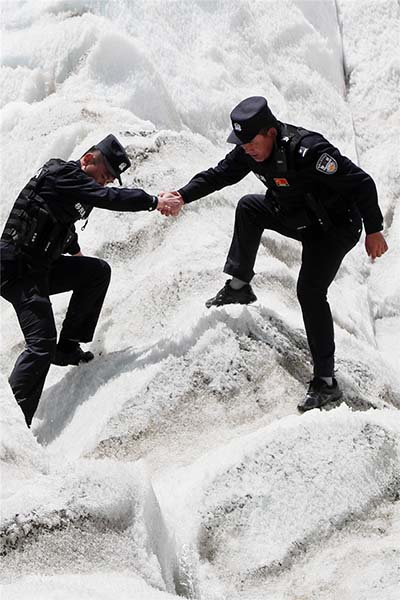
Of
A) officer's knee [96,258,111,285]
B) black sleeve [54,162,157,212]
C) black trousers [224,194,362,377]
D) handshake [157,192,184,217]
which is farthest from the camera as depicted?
officer's knee [96,258,111,285]

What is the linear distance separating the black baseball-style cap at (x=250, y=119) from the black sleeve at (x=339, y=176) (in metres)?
0.28

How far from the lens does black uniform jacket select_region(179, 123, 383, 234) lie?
4.90 m

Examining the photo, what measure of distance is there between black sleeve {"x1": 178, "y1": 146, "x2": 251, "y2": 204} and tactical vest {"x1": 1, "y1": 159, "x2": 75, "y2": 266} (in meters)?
0.92

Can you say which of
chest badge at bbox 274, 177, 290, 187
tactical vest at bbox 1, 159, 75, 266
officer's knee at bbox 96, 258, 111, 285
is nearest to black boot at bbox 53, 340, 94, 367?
officer's knee at bbox 96, 258, 111, 285

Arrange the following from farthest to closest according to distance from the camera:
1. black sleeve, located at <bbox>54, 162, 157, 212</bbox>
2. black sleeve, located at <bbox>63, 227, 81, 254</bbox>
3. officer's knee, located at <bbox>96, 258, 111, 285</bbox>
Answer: black sleeve, located at <bbox>63, 227, 81, 254</bbox> < officer's knee, located at <bbox>96, 258, 111, 285</bbox> < black sleeve, located at <bbox>54, 162, 157, 212</bbox>

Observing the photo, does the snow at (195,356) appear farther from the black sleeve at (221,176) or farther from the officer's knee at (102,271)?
the black sleeve at (221,176)

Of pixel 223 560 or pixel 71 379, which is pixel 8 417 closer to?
pixel 223 560

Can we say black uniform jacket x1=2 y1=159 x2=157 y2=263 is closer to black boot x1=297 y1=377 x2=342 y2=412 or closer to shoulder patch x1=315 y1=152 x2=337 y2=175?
shoulder patch x1=315 y1=152 x2=337 y2=175

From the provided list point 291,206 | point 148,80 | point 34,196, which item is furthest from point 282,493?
point 148,80

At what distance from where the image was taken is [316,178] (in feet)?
16.3

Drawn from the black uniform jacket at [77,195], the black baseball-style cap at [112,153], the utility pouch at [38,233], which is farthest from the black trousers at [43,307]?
the black baseball-style cap at [112,153]

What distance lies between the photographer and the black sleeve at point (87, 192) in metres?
5.34

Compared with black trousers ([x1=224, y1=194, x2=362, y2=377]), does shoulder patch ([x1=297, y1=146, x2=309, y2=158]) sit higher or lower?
higher

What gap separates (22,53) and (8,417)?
612 centimetres
